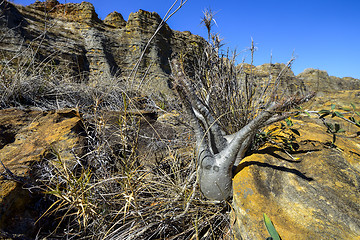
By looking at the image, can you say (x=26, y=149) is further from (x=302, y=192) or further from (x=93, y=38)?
(x=93, y=38)

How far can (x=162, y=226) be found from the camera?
117 centimetres

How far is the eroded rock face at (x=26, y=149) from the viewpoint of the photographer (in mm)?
1117

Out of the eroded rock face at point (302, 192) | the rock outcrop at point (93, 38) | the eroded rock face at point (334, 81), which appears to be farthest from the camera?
the rock outcrop at point (93, 38)

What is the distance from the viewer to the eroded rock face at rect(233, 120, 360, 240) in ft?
2.90

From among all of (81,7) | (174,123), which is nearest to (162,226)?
(174,123)

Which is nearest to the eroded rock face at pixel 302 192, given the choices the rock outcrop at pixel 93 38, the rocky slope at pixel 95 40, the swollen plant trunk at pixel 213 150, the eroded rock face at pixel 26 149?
the swollen plant trunk at pixel 213 150

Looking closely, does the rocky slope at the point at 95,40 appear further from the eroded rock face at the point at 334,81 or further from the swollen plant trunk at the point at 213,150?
the swollen plant trunk at the point at 213,150

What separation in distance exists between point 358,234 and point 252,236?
18.4 inches

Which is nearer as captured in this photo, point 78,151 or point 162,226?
point 162,226

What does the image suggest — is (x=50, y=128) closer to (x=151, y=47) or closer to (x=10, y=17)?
(x=10, y=17)

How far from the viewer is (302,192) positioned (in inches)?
41.0

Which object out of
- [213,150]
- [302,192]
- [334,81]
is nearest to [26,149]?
[213,150]

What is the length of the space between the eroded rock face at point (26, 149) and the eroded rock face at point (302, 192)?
4.14ft

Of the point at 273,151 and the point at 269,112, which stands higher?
the point at 269,112
